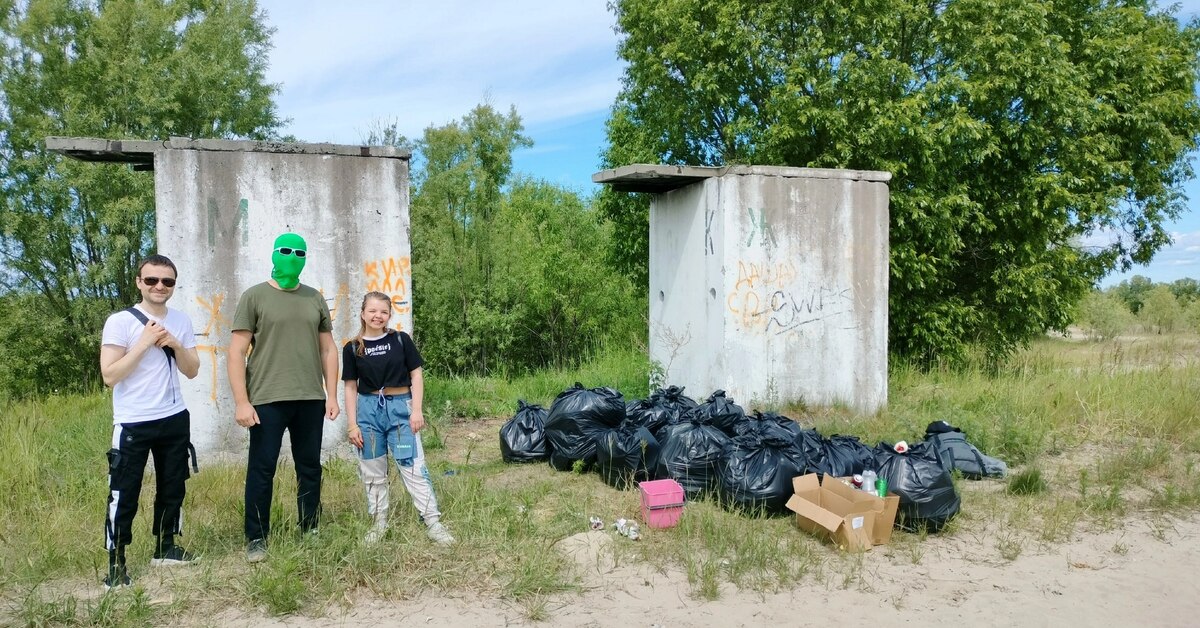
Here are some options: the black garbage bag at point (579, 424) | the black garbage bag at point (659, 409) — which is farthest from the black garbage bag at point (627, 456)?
the black garbage bag at point (659, 409)

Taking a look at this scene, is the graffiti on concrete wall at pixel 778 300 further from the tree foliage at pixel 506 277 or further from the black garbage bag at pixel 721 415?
the tree foliage at pixel 506 277

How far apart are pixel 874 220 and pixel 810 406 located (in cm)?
212

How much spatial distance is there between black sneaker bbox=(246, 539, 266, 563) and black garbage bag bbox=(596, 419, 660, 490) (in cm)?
240

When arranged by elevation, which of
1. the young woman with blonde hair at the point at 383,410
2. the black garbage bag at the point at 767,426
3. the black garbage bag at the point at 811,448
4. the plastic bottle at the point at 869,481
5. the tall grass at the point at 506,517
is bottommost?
the tall grass at the point at 506,517

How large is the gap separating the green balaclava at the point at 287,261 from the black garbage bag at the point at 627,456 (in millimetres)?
2583

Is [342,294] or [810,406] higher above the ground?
[342,294]

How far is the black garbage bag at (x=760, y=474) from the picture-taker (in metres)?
4.94

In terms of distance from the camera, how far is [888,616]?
3766mm

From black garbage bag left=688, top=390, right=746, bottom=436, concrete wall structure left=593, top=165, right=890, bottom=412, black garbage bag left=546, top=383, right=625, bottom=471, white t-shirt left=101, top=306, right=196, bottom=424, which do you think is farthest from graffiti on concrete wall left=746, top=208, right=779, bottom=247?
white t-shirt left=101, top=306, right=196, bottom=424

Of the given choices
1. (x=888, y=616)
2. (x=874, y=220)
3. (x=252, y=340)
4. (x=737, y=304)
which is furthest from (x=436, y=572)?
(x=874, y=220)

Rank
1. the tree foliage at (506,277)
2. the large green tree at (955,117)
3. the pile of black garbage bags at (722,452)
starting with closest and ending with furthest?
the pile of black garbage bags at (722,452), the large green tree at (955,117), the tree foliage at (506,277)

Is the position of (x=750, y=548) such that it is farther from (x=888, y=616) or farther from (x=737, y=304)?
(x=737, y=304)

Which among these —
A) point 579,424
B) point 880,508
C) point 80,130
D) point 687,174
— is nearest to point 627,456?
point 579,424

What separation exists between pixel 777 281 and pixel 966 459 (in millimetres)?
2664
